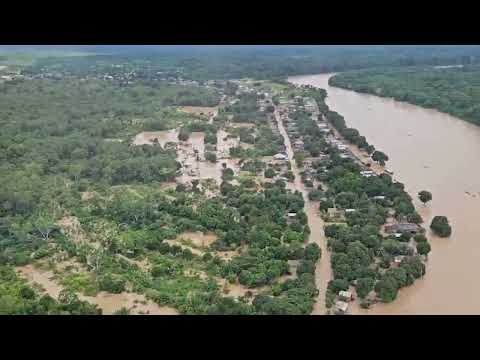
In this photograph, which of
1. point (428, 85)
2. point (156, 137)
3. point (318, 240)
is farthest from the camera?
point (428, 85)

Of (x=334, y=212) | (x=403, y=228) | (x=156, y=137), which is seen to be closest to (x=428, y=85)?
(x=156, y=137)

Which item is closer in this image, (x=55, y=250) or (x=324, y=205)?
(x=55, y=250)

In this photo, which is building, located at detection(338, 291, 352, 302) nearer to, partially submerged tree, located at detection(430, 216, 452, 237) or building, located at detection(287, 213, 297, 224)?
building, located at detection(287, 213, 297, 224)

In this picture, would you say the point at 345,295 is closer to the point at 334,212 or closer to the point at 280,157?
the point at 334,212

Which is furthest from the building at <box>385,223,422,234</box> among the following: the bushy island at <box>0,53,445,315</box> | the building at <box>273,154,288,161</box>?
the building at <box>273,154,288,161</box>

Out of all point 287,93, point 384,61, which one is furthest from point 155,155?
point 384,61

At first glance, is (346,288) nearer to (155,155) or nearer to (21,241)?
(21,241)
